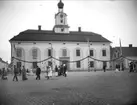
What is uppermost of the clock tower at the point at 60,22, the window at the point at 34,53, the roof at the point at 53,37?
the clock tower at the point at 60,22

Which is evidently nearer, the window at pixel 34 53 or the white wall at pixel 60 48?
the white wall at pixel 60 48

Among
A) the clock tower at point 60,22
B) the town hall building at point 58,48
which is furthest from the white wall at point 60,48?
the clock tower at point 60,22

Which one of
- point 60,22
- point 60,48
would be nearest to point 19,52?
point 60,48

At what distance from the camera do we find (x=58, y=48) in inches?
1401

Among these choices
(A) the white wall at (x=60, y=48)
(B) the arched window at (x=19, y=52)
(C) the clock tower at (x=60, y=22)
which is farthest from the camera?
(C) the clock tower at (x=60, y=22)

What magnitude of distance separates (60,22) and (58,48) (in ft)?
28.1

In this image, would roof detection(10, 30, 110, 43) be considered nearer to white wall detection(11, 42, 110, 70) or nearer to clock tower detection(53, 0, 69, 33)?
white wall detection(11, 42, 110, 70)

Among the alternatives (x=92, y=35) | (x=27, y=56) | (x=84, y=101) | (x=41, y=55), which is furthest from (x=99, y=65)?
(x=84, y=101)

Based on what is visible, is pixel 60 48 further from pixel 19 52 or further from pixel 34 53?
pixel 19 52

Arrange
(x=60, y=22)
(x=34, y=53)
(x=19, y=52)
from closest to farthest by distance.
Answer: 1. (x=19, y=52)
2. (x=34, y=53)
3. (x=60, y=22)

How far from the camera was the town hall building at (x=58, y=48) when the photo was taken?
3381 cm

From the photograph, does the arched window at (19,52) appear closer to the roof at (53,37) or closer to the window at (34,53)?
the roof at (53,37)

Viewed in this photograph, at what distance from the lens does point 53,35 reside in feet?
122

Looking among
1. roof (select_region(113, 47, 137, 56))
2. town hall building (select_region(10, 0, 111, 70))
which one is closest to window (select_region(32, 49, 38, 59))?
town hall building (select_region(10, 0, 111, 70))
